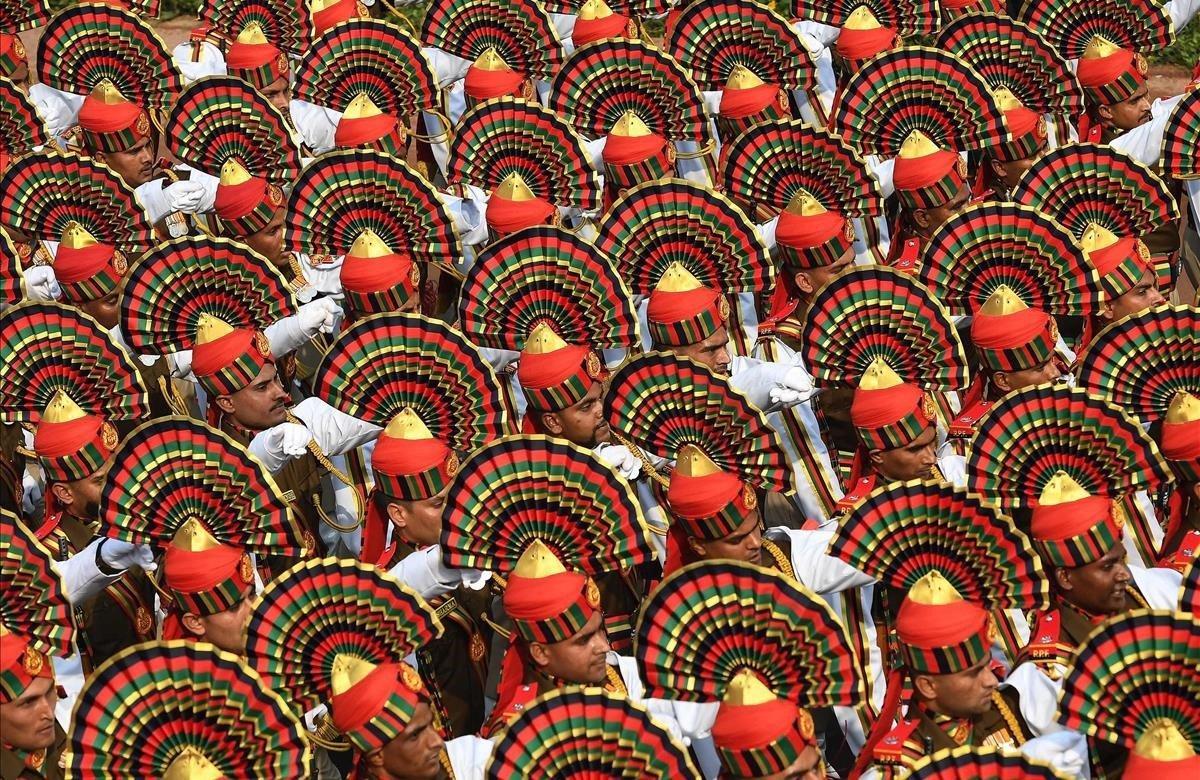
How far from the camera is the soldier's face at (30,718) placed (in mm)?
9391

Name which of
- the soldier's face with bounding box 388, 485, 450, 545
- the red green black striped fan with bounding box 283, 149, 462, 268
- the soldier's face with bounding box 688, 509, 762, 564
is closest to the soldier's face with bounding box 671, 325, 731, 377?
the soldier's face with bounding box 688, 509, 762, 564

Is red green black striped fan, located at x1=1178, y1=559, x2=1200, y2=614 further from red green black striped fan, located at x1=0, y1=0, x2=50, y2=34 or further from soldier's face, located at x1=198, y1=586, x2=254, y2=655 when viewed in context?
red green black striped fan, located at x1=0, y1=0, x2=50, y2=34

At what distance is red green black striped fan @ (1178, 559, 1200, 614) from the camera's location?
9188 millimetres

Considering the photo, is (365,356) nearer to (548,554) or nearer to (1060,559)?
(548,554)

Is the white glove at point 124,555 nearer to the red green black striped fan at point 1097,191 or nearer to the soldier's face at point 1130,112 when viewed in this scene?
the red green black striped fan at point 1097,191

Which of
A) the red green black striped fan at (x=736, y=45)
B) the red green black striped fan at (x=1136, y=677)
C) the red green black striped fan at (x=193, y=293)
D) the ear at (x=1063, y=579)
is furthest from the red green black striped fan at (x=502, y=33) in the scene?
the red green black striped fan at (x=1136, y=677)

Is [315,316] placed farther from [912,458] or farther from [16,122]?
[16,122]

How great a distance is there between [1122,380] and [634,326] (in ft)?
10.6

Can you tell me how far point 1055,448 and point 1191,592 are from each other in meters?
1.48

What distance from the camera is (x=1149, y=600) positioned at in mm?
10039

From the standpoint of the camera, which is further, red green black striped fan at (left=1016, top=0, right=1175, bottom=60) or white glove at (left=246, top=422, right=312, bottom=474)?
red green black striped fan at (left=1016, top=0, right=1175, bottom=60)

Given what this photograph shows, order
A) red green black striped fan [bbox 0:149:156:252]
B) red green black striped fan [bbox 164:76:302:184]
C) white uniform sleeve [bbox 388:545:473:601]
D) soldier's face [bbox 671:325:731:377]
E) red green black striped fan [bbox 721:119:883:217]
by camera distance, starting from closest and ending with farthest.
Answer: white uniform sleeve [bbox 388:545:473:601] → soldier's face [bbox 671:325:731:377] → red green black striped fan [bbox 721:119:883:217] → red green black striped fan [bbox 0:149:156:252] → red green black striped fan [bbox 164:76:302:184]

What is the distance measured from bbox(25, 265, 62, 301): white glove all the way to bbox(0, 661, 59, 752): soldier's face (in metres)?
5.49

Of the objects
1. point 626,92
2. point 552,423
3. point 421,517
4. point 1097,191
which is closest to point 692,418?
point 552,423
